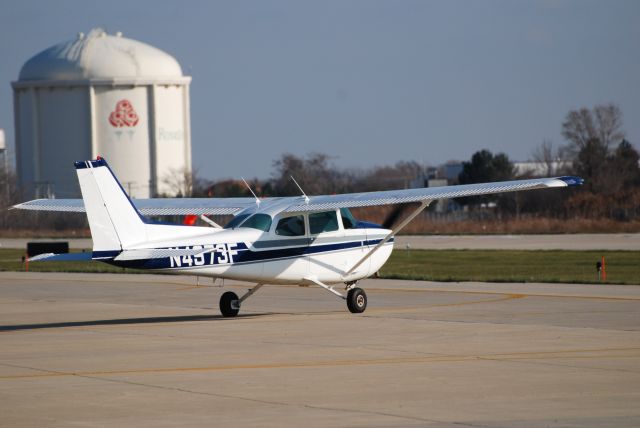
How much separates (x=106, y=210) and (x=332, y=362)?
16.6 ft

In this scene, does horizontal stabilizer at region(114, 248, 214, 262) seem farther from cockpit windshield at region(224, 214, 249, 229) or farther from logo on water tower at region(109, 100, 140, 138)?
logo on water tower at region(109, 100, 140, 138)

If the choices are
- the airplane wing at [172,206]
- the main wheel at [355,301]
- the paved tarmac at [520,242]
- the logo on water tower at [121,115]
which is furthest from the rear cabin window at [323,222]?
the logo on water tower at [121,115]

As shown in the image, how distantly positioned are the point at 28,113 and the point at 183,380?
6746 cm

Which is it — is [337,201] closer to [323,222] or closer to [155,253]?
[323,222]

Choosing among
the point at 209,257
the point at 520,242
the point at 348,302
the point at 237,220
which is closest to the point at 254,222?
the point at 237,220

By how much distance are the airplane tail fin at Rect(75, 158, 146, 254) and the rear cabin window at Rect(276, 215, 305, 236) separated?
3.13 meters

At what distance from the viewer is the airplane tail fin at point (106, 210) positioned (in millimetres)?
18094

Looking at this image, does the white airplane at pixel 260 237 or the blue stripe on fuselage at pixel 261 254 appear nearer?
the white airplane at pixel 260 237

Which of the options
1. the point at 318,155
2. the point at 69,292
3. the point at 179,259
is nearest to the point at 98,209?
the point at 179,259

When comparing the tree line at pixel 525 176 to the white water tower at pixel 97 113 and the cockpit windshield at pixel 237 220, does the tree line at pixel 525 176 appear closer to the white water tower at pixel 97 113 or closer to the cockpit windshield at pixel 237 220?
the white water tower at pixel 97 113

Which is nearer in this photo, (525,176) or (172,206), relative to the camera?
(172,206)

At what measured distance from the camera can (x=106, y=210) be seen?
1819 centimetres

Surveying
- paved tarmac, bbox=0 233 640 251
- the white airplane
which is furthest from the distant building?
the white airplane

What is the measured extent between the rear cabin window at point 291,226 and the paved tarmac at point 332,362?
1574 millimetres
